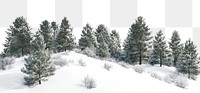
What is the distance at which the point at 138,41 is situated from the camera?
187 ft

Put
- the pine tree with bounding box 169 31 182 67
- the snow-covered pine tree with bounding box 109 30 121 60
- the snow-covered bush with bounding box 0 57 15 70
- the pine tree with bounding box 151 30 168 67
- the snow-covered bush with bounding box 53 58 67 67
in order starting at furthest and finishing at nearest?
the snow-covered pine tree with bounding box 109 30 121 60 < the pine tree with bounding box 169 31 182 67 < the pine tree with bounding box 151 30 168 67 < the snow-covered bush with bounding box 0 57 15 70 < the snow-covered bush with bounding box 53 58 67 67

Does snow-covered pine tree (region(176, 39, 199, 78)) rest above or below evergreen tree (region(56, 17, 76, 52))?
below

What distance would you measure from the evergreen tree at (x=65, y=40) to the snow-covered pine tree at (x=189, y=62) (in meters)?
16.9

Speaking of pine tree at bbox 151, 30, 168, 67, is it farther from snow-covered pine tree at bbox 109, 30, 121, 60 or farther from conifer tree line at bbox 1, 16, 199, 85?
snow-covered pine tree at bbox 109, 30, 121, 60

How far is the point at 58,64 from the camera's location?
27.9 meters

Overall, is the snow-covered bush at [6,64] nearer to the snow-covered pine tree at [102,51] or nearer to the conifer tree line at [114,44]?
the conifer tree line at [114,44]

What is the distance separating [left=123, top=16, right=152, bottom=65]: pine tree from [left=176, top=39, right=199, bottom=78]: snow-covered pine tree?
755cm

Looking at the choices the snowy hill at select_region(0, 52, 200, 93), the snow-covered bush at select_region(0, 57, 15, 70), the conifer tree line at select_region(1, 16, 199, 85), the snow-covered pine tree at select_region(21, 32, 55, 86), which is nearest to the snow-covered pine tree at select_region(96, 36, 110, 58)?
the conifer tree line at select_region(1, 16, 199, 85)

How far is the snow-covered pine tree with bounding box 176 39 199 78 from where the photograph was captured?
167 ft

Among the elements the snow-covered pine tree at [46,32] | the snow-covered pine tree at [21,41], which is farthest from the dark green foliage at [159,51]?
the snow-covered pine tree at [21,41]

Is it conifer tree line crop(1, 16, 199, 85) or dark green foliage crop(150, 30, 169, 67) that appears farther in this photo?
dark green foliage crop(150, 30, 169, 67)

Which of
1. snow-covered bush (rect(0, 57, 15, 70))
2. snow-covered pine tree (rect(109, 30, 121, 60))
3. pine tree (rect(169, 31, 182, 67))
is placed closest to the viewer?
snow-covered bush (rect(0, 57, 15, 70))

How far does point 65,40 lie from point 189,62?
19.4 metres

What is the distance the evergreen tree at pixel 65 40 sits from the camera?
4989 centimetres
